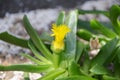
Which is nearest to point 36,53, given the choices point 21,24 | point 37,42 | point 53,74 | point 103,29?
point 37,42

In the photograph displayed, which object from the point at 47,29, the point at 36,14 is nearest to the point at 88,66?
the point at 47,29

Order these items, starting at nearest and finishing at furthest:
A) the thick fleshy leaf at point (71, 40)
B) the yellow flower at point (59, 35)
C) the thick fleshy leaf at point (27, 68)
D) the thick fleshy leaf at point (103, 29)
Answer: the yellow flower at point (59, 35) → the thick fleshy leaf at point (27, 68) → the thick fleshy leaf at point (71, 40) → the thick fleshy leaf at point (103, 29)

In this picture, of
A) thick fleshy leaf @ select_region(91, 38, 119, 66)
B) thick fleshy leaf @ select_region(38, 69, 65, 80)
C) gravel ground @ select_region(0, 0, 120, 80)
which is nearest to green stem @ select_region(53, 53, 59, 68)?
thick fleshy leaf @ select_region(38, 69, 65, 80)

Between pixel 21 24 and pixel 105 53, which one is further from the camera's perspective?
pixel 21 24

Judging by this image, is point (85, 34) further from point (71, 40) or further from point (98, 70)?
point (98, 70)

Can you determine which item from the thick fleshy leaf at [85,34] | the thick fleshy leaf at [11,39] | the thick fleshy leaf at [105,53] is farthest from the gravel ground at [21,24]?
the thick fleshy leaf at [105,53]

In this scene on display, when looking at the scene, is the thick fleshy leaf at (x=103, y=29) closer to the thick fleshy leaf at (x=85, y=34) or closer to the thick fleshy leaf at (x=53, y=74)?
the thick fleshy leaf at (x=85, y=34)

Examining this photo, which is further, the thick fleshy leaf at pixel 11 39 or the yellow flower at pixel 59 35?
the thick fleshy leaf at pixel 11 39

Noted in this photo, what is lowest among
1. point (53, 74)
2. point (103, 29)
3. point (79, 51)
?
point (53, 74)
